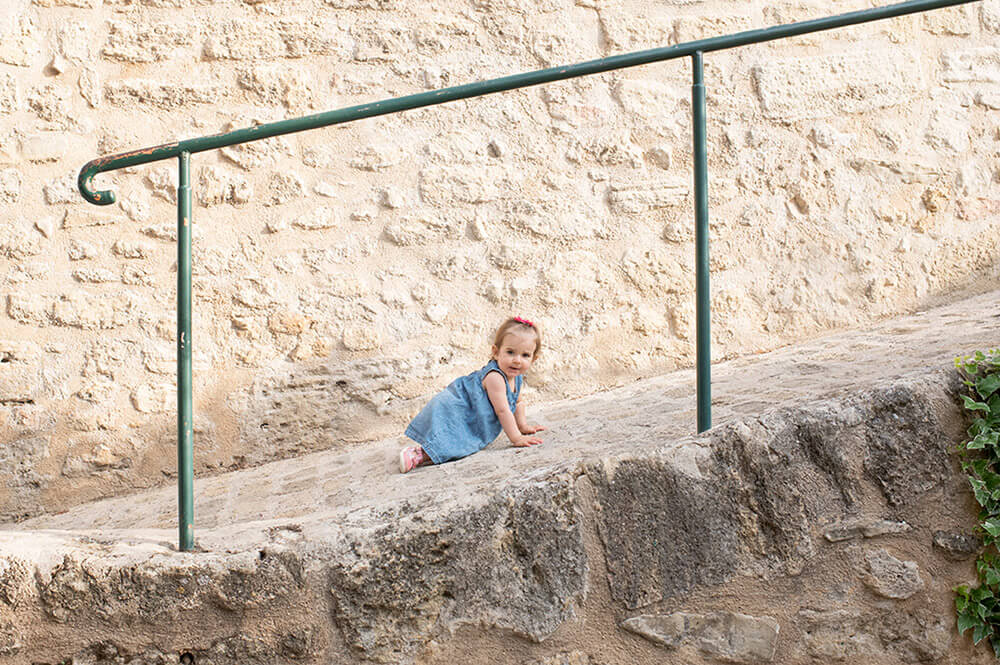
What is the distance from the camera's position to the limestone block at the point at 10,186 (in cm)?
289

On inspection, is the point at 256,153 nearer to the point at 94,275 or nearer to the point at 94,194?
the point at 94,275

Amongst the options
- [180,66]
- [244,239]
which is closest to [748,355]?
[244,239]

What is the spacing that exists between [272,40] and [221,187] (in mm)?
597

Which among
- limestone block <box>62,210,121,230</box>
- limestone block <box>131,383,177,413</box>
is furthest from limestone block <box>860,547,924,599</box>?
limestone block <box>62,210,121,230</box>

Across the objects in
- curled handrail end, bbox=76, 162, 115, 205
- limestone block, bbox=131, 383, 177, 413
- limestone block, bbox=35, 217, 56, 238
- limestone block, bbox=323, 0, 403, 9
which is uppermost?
Answer: limestone block, bbox=323, 0, 403, 9

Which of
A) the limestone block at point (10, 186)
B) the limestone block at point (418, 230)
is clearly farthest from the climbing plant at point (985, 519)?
the limestone block at point (10, 186)

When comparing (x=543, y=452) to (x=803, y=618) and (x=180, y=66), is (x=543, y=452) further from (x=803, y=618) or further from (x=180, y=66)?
(x=180, y=66)

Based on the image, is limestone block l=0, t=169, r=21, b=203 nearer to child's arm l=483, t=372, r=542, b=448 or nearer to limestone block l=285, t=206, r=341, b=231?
limestone block l=285, t=206, r=341, b=231

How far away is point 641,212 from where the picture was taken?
3352mm

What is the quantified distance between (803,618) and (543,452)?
0.67m

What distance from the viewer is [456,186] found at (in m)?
3.22

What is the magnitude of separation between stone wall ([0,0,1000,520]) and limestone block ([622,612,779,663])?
163cm

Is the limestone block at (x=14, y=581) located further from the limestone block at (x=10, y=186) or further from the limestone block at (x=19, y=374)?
the limestone block at (x=10, y=186)

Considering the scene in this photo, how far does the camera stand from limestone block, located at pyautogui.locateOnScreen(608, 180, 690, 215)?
11.0ft
